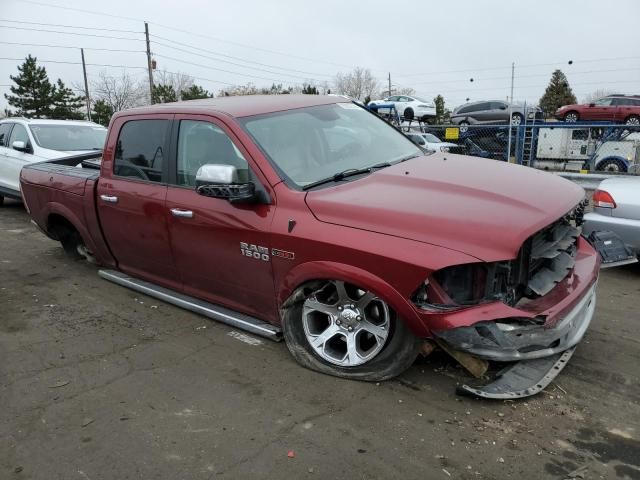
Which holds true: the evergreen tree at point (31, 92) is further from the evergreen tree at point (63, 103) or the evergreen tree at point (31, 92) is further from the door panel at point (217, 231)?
the door panel at point (217, 231)

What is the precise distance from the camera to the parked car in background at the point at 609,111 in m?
23.3

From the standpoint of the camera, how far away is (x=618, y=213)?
17.0 feet

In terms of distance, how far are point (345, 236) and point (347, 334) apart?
66cm

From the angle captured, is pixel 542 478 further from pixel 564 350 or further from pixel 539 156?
pixel 539 156

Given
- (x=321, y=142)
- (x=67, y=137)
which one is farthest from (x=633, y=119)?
(x=321, y=142)

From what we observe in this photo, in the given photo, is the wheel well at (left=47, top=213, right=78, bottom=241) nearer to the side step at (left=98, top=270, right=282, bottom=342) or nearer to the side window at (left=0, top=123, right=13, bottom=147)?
the side step at (left=98, top=270, right=282, bottom=342)

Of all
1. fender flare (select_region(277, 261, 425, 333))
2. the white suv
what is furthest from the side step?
the white suv

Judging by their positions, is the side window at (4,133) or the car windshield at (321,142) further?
the side window at (4,133)

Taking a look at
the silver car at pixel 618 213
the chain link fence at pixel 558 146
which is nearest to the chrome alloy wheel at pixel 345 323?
the silver car at pixel 618 213

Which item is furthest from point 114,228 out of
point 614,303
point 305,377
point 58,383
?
point 614,303

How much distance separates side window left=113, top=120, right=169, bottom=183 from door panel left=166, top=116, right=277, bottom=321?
22 centimetres

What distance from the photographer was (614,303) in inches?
185

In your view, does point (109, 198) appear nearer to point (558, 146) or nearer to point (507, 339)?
point (507, 339)

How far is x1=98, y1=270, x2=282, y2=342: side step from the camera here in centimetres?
373
